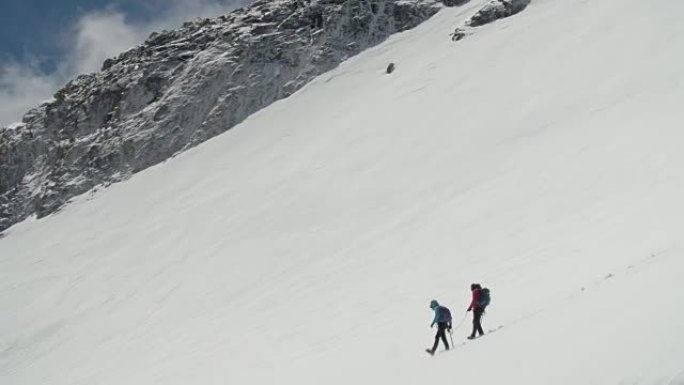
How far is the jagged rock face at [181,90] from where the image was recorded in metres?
75.7

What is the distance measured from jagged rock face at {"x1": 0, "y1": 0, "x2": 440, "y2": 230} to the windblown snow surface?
7.99m

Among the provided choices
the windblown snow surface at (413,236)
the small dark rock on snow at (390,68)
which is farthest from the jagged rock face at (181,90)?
the small dark rock on snow at (390,68)

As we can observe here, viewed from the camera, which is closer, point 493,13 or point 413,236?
point 413,236

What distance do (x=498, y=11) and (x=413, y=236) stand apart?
41.5 m

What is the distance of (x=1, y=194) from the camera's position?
8844cm

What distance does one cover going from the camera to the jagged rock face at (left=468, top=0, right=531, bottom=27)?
→ 2532 inches

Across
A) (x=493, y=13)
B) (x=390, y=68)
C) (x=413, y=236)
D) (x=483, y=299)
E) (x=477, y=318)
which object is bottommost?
(x=413, y=236)

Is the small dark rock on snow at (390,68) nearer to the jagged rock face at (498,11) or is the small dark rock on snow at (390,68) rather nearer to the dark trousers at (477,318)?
the jagged rock face at (498,11)

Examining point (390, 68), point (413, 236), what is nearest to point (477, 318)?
point (413, 236)

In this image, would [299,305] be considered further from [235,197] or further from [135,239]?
[135,239]

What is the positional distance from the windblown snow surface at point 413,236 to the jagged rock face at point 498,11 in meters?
1.33

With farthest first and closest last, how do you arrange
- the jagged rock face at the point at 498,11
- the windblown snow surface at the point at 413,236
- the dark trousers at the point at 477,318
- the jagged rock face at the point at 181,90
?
the jagged rock face at the point at 181,90
the jagged rock face at the point at 498,11
the dark trousers at the point at 477,318
the windblown snow surface at the point at 413,236

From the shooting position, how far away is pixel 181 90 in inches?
3206

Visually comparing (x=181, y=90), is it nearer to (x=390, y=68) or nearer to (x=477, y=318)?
(x=390, y=68)
